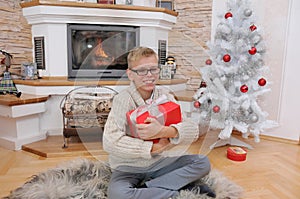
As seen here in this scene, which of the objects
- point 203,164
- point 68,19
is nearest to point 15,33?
point 68,19

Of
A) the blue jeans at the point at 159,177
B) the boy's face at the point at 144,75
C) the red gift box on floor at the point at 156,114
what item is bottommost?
the blue jeans at the point at 159,177

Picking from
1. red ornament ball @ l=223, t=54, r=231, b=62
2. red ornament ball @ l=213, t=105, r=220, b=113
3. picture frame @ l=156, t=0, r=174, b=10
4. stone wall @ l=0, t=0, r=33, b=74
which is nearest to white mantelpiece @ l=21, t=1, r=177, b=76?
stone wall @ l=0, t=0, r=33, b=74

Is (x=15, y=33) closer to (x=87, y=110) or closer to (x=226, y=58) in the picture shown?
(x=87, y=110)

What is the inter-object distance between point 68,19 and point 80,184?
1397 millimetres

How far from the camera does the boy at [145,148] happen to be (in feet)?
3.40

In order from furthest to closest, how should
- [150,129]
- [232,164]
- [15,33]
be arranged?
1. [15,33]
2. [232,164]
3. [150,129]

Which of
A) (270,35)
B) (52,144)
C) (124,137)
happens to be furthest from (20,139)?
(270,35)

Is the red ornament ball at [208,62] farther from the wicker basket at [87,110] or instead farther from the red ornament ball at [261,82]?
the wicker basket at [87,110]

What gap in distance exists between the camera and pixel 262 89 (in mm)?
1856

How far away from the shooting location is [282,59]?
213 cm

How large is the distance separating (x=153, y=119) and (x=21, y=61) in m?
1.84

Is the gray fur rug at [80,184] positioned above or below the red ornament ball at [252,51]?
below

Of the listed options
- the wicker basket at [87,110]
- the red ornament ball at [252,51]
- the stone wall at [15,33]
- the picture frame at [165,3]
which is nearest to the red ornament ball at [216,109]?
the red ornament ball at [252,51]

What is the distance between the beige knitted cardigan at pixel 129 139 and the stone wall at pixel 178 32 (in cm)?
63
